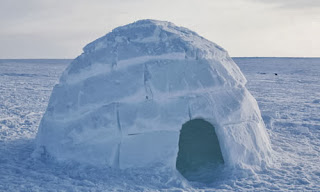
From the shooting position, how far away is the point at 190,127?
6.15 metres

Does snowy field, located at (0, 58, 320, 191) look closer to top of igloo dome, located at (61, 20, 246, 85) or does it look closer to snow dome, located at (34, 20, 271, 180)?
snow dome, located at (34, 20, 271, 180)

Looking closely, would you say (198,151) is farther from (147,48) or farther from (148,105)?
(147,48)

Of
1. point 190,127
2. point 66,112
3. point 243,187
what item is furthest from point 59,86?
point 243,187

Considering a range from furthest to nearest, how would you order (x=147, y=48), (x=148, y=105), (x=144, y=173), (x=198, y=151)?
(x=198, y=151) → (x=147, y=48) → (x=148, y=105) → (x=144, y=173)

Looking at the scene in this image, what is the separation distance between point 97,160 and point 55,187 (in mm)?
720

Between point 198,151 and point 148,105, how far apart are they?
62.2 inches

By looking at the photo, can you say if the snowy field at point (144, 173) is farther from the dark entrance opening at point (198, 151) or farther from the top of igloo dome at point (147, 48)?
the top of igloo dome at point (147, 48)

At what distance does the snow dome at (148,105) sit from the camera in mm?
4727

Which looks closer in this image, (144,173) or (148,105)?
(144,173)

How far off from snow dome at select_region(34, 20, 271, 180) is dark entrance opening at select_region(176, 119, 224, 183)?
33mm

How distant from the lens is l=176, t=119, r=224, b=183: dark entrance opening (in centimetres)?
532

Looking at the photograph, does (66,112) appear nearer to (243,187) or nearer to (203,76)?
(203,76)

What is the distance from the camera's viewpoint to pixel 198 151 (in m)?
5.89

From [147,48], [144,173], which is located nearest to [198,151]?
[144,173]
